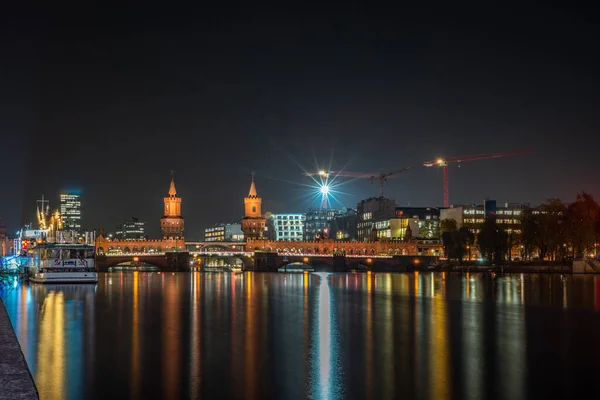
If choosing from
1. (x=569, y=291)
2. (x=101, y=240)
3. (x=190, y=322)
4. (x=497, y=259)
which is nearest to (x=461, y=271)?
(x=497, y=259)

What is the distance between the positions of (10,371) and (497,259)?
408 ft

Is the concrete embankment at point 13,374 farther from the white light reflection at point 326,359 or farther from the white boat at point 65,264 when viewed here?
the white boat at point 65,264

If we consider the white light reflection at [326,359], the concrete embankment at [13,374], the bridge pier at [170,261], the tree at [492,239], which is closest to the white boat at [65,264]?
the white light reflection at [326,359]

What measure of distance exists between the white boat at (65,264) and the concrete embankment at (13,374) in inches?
2008

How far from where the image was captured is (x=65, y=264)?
79.3 metres

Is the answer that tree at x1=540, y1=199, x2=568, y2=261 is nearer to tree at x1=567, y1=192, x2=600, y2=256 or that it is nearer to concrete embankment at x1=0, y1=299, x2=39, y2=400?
tree at x1=567, y1=192, x2=600, y2=256

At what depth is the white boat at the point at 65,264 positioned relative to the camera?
254ft

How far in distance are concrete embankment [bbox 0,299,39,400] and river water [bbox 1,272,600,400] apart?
21.3 inches

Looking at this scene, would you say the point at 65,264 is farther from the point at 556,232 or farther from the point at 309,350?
the point at 556,232

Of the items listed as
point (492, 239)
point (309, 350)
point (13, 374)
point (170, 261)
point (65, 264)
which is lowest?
point (170, 261)

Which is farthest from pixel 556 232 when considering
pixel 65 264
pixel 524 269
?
pixel 65 264

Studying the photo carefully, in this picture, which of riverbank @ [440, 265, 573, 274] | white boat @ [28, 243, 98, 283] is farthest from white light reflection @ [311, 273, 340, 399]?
riverbank @ [440, 265, 573, 274]

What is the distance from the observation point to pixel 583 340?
31.2 meters

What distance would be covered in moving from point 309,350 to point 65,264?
191 feet
